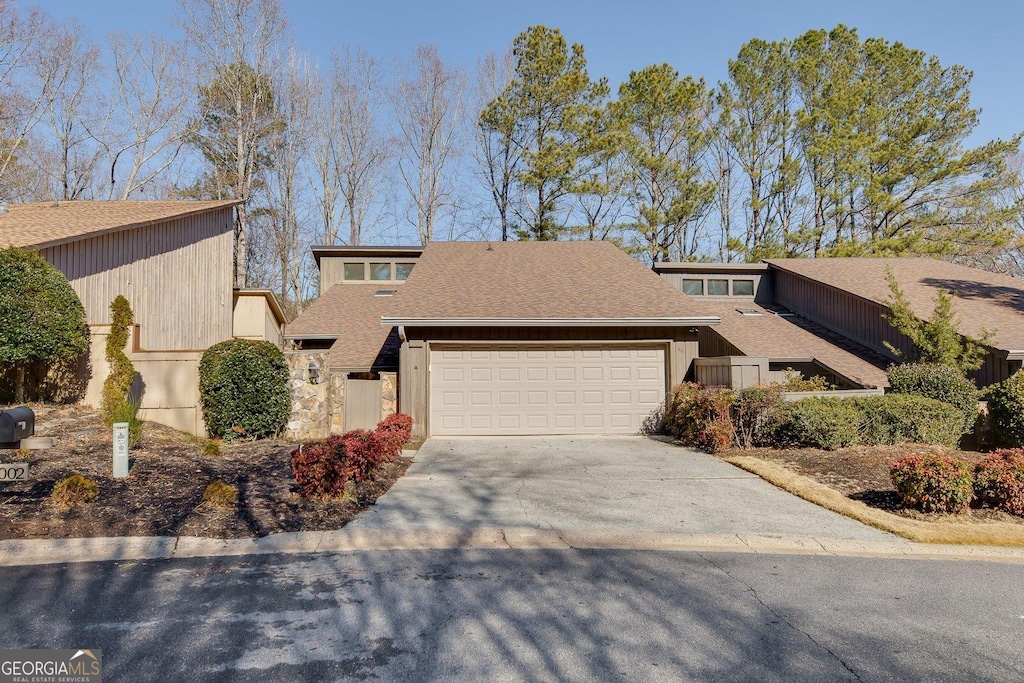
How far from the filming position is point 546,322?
45.9 feet

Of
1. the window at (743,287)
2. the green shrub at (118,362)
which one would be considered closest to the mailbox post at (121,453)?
the green shrub at (118,362)

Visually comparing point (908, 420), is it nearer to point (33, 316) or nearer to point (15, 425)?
point (15, 425)

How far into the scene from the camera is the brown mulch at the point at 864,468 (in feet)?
24.2

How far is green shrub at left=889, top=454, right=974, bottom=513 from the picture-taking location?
23.7 feet

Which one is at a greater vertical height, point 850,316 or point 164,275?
point 164,275

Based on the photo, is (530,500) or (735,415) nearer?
(530,500)

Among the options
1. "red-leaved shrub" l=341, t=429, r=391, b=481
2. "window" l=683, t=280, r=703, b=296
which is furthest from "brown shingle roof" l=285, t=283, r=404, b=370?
"window" l=683, t=280, r=703, b=296

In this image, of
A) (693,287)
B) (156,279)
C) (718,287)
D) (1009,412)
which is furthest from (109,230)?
(1009,412)

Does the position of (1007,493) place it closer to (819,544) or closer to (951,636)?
(819,544)

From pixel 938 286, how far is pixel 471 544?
1802 cm

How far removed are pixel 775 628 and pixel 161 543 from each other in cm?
505

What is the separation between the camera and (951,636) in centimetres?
428

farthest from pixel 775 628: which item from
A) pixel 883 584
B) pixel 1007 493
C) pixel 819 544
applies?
pixel 1007 493

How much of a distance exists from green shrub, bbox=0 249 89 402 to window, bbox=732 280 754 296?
703 inches
